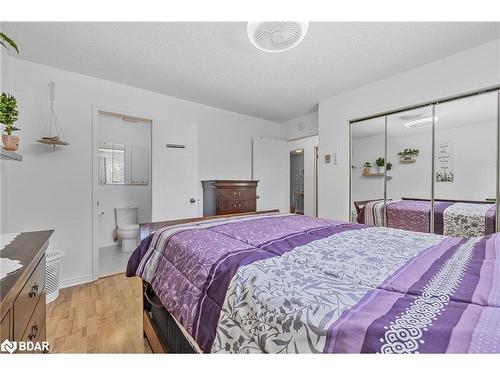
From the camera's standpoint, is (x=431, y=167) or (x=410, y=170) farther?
(x=410, y=170)

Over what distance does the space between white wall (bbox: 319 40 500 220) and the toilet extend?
10.1 ft

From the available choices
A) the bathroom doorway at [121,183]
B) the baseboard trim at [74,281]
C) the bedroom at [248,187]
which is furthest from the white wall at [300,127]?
the baseboard trim at [74,281]

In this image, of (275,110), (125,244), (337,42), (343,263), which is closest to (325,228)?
(343,263)

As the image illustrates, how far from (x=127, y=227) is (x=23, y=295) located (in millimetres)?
3117

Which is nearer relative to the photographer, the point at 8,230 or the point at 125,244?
the point at 8,230

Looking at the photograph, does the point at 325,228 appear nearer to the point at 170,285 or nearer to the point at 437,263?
the point at 437,263

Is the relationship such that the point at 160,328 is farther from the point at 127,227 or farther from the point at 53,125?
the point at 127,227

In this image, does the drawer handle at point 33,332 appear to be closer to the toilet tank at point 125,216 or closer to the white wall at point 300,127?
the toilet tank at point 125,216

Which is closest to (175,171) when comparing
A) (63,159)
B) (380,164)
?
(63,159)

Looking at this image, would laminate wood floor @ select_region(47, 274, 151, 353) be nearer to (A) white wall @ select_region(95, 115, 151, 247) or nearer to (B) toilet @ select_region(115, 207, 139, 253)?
(B) toilet @ select_region(115, 207, 139, 253)

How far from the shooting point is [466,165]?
2287 mm

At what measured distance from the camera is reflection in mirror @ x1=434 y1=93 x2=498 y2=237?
6.97 ft

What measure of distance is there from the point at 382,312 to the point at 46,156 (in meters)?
3.23

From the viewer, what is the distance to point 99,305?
7.21 feet
